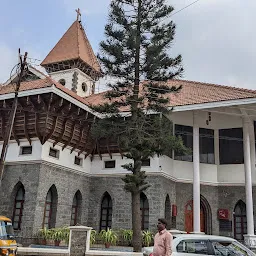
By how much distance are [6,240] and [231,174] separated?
1180 cm

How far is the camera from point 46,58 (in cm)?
2595

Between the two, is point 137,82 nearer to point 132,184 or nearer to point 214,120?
point 132,184

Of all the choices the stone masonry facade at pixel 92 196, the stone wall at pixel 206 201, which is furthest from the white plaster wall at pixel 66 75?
the stone wall at pixel 206 201

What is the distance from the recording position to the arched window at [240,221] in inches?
668

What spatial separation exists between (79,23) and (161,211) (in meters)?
19.0

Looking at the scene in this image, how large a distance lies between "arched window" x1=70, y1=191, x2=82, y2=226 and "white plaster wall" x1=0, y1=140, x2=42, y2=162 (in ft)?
10.8

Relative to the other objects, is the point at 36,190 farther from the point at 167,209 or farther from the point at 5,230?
the point at 167,209

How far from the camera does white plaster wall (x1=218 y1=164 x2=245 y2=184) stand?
17503mm

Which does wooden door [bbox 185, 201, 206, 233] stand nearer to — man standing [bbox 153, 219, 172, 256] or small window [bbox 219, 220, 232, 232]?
small window [bbox 219, 220, 232, 232]

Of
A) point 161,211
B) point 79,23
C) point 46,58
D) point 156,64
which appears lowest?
point 161,211

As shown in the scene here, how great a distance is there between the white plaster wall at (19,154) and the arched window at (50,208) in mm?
1626

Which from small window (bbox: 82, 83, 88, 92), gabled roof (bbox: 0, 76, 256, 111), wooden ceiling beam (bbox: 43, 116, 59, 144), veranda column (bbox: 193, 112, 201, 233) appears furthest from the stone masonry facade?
small window (bbox: 82, 83, 88, 92)

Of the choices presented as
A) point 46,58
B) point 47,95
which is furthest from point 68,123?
point 46,58

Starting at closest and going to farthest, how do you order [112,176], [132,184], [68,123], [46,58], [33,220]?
[132,184] → [33,220] → [68,123] → [112,176] → [46,58]
